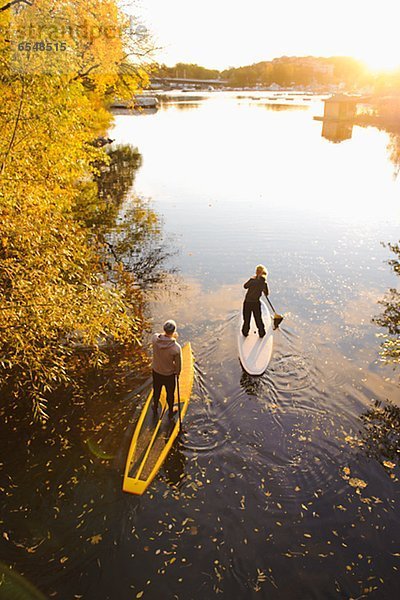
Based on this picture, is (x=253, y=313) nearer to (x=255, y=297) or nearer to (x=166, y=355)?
(x=255, y=297)

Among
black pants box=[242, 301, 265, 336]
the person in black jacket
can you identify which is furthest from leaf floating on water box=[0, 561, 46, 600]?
black pants box=[242, 301, 265, 336]

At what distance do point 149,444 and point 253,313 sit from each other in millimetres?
6135

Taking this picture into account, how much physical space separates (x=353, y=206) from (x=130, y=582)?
31.2 meters

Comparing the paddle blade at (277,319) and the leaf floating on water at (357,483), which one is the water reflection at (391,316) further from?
the leaf floating on water at (357,483)

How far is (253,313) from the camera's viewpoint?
13.6 metres

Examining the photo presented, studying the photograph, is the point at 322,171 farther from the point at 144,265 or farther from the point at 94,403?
the point at 94,403

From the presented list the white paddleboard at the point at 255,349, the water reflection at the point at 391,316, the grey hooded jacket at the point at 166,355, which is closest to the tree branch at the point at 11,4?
the grey hooded jacket at the point at 166,355

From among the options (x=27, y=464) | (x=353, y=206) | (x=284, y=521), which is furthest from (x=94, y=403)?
(x=353, y=206)

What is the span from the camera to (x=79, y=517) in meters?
7.63

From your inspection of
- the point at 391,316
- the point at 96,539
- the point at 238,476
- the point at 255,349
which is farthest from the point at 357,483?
the point at 391,316

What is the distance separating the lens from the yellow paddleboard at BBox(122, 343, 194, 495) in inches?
326

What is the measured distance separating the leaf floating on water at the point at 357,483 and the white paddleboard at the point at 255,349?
409 cm

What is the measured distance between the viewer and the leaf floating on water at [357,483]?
854 centimetres

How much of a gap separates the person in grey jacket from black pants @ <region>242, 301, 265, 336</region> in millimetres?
4783
